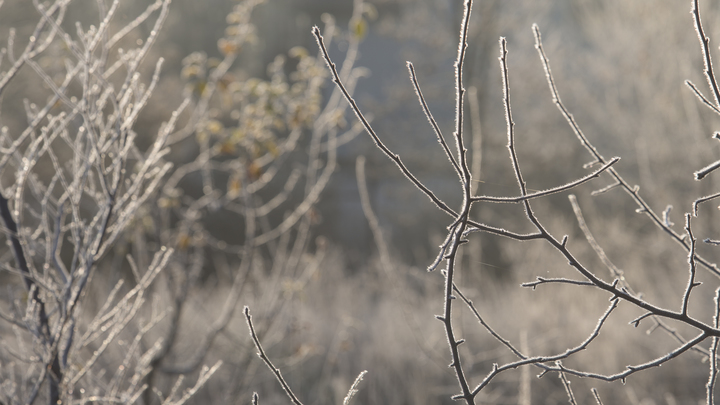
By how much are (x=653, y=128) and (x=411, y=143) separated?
21.1 feet

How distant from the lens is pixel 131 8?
437 inches

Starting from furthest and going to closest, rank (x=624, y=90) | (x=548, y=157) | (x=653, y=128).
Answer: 1. (x=548, y=157)
2. (x=624, y=90)
3. (x=653, y=128)

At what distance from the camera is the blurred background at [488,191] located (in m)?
4.63

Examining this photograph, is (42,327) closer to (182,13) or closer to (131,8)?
(131,8)

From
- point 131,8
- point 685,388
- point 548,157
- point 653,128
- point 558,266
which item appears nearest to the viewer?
point 685,388

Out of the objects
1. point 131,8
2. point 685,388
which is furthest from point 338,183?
point 685,388

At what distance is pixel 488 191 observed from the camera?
9.13 m

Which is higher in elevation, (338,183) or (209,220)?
(338,183)

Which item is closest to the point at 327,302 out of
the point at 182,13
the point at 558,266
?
the point at 558,266

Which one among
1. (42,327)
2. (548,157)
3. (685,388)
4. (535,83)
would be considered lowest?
(42,327)

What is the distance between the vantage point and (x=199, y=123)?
9.50ft

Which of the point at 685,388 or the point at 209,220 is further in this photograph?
the point at 209,220

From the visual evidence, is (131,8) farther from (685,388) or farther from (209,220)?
(685,388)

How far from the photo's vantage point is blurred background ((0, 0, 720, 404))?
182 inches
